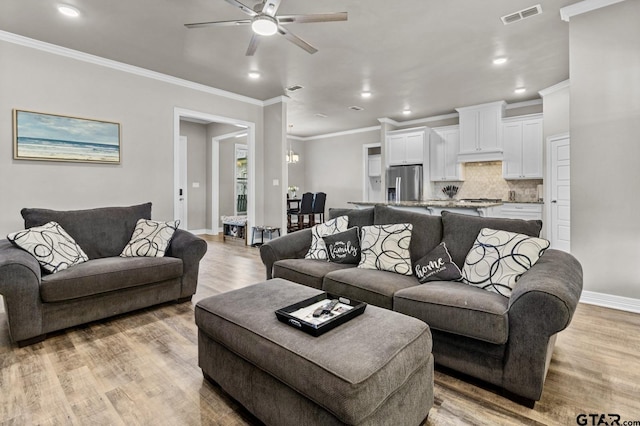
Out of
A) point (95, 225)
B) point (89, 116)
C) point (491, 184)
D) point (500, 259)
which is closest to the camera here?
point (500, 259)

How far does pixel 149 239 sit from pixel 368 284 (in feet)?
7.06

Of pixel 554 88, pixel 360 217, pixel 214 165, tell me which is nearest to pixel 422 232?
pixel 360 217

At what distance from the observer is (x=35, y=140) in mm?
3721

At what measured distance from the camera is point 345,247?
2715 mm

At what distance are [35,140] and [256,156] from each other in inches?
124

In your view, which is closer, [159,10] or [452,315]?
[452,315]

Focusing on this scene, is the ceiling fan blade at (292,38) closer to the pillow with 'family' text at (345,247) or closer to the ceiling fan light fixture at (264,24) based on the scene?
the ceiling fan light fixture at (264,24)

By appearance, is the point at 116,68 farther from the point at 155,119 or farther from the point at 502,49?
the point at 502,49

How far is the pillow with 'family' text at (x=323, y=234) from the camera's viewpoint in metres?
2.86

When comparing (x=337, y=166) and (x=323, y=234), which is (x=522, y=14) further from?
(x=337, y=166)

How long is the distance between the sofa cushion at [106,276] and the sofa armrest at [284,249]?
31.8 inches

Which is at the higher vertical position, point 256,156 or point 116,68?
point 116,68

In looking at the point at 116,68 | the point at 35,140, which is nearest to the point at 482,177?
the point at 116,68

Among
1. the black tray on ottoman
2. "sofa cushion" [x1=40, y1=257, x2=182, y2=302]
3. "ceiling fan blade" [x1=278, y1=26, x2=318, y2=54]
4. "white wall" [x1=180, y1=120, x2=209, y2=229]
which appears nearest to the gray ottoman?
the black tray on ottoman
